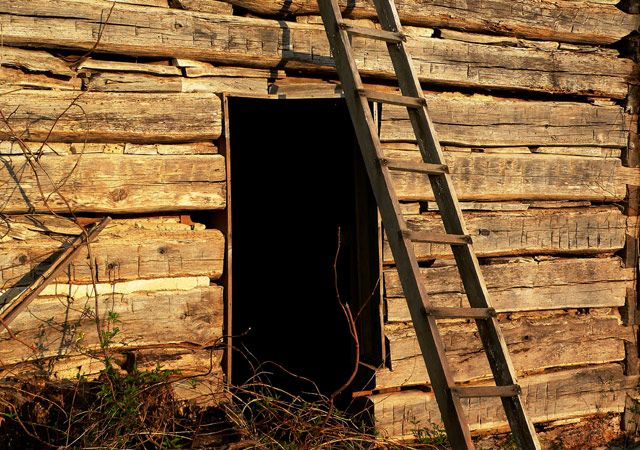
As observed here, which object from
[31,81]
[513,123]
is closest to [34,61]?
[31,81]

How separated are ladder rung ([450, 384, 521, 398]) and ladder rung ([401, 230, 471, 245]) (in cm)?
73

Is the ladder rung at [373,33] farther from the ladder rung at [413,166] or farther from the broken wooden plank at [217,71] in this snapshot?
Result: the ladder rung at [413,166]

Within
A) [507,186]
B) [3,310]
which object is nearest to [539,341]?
[507,186]

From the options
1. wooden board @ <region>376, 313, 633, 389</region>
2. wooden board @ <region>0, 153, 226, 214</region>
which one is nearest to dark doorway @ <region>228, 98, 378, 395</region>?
wooden board @ <region>376, 313, 633, 389</region>

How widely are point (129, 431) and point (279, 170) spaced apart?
3.78 meters

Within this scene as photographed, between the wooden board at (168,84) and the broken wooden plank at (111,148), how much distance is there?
0.32 m

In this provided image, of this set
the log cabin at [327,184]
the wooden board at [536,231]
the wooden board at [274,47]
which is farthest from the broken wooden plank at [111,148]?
the wooden board at [536,231]

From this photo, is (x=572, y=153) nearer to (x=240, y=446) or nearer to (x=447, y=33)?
(x=447, y=33)

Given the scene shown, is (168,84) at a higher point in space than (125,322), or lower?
higher

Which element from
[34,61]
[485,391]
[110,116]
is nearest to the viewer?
[485,391]

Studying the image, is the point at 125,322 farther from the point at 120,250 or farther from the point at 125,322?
the point at 120,250

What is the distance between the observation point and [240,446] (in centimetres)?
353

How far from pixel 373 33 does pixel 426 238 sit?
129 cm

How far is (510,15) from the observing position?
524 cm
